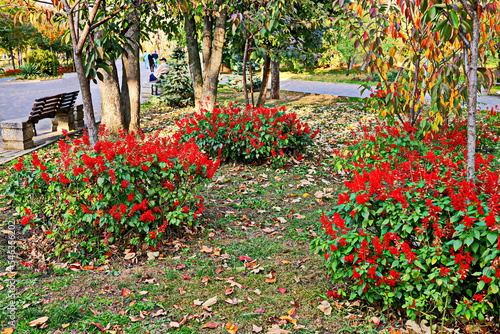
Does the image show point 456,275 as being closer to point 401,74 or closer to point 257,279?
point 257,279

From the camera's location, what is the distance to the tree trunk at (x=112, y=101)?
9.14 meters

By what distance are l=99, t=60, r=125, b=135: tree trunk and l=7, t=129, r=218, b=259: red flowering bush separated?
4.65 m

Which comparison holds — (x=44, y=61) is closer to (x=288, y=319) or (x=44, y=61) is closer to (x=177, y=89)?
(x=177, y=89)

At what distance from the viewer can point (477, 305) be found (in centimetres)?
301

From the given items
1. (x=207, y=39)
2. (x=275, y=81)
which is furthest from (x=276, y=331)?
(x=275, y=81)

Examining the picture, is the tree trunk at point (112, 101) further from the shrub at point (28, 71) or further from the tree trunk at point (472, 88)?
the shrub at point (28, 71)

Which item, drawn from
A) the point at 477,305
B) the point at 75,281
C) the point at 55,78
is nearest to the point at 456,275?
the point at 477,305

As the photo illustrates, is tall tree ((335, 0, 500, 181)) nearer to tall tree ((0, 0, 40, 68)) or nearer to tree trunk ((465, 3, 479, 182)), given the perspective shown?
→ tree trunk ((465, 3, 479, 182))

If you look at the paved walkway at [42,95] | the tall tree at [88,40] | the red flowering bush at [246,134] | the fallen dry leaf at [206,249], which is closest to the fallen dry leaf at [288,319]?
the fallen dry leaf at [206,249]

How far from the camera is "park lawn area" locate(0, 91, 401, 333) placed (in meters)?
3.38

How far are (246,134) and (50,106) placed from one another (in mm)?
5307

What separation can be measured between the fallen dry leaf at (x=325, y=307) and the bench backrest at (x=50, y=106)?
774 centimetres

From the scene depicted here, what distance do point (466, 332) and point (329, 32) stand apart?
430 inches

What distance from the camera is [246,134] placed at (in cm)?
736
